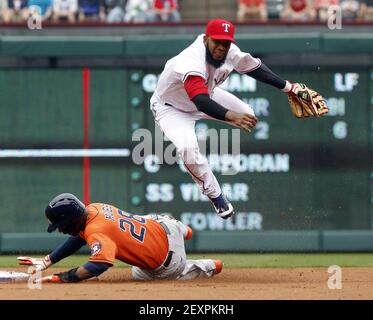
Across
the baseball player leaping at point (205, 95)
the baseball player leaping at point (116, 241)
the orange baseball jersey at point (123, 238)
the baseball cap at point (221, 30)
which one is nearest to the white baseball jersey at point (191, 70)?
the baseball player leaping at point (205, 95)

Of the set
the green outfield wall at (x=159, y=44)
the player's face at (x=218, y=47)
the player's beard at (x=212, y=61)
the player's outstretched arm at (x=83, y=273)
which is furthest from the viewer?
the green outfield wall at (x=159, y=44)

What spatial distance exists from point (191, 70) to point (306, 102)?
1.30 m

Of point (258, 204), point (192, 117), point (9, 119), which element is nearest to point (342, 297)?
point (192, 117)

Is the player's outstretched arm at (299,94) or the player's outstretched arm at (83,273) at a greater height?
the player's outstretched arm at (299,94)

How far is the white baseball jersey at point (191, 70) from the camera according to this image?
8.95 m

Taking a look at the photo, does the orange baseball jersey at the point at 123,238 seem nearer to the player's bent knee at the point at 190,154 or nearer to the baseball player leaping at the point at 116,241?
the baseball player leaping at the point at 116,241

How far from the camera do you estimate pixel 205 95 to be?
870 centimetres

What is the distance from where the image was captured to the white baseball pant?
9141 mm

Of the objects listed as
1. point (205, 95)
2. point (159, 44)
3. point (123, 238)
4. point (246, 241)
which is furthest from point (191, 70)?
point (246, 241)

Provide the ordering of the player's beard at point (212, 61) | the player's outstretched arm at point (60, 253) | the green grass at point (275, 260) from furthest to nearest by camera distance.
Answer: the green grass at point (275, 260), the player's beard at point (212, 61), the player's outstretched arm at point (60, 253)

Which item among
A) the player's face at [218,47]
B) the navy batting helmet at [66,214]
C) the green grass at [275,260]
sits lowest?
the green grass at [275,260]

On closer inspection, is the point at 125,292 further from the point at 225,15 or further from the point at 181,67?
the point at 225,15

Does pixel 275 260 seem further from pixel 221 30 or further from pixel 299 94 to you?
pixel 221 30

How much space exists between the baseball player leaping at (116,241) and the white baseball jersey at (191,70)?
1.10 m
